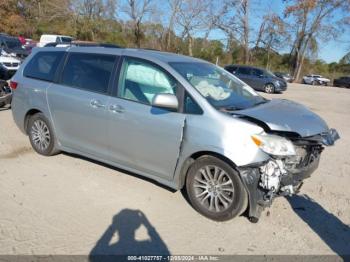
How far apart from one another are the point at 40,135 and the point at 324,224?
420cm

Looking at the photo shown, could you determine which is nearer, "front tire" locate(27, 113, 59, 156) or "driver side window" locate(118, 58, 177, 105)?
"driver side window" locate(118, 58, 177, 105)

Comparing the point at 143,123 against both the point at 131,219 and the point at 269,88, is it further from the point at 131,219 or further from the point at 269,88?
the point at 269,88

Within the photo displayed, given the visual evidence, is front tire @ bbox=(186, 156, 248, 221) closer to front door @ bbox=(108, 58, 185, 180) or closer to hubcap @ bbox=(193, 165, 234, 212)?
hubcap @ bbox=(193, 165, 234, 212)

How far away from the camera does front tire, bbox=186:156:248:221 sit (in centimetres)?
363

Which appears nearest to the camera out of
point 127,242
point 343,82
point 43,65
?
point 127,242

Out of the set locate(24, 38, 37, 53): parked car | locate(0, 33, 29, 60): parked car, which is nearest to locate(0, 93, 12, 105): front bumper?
locate(24, 38, 37, 53): parked car

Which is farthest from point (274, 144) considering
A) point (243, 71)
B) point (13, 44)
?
point (243, 71)

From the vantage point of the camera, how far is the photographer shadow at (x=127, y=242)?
3186 millimetres

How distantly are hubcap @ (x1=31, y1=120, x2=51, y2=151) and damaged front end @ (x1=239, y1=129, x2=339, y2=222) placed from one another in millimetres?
3227

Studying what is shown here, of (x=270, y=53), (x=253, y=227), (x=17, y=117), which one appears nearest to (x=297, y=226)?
(x=253, y=227)

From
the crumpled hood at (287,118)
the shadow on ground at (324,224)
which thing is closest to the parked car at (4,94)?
the crumpled hood at (287,118)

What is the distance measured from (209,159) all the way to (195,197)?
0.51 meters

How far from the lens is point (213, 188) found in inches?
149

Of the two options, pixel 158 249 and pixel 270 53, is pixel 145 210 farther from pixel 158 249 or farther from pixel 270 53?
pixel 270 53
